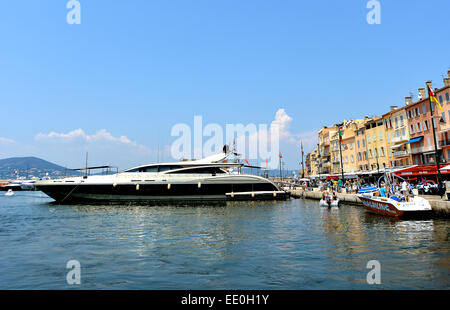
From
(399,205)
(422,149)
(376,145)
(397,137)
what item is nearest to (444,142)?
(422,149)

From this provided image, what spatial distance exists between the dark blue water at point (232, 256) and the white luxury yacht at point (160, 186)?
24.5 meters

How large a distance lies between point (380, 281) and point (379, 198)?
17.8 metres

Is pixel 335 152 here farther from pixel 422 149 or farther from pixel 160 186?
A: pixel 160 186

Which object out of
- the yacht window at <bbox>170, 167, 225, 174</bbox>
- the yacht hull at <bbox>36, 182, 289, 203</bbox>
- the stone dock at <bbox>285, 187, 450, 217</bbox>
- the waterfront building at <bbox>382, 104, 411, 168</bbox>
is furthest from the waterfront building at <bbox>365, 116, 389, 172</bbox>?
the yacht window at <bbox>170, 167, 225, 174</bbox>

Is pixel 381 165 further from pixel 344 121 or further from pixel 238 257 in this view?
pixel 238 257

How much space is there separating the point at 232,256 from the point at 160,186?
3485cm

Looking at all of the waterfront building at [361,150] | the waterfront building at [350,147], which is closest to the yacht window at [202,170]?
the waterfront building at [361,150]

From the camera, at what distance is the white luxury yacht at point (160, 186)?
46.8m

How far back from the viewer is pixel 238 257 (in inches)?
528

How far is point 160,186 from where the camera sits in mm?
46969

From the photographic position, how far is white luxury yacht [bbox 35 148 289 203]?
4678 cm

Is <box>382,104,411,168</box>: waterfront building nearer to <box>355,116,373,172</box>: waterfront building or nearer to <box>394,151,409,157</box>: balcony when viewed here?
<box>394,151,409,157</box>: balcony

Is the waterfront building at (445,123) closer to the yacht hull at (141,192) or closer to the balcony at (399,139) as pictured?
the balcony at (399,139)
